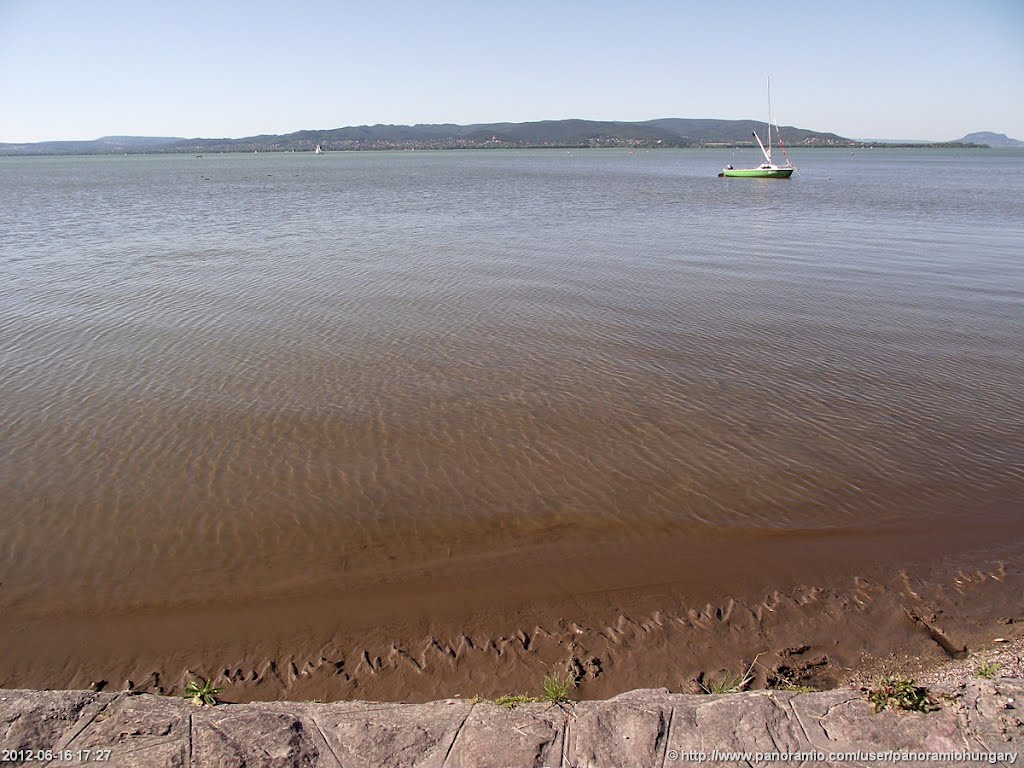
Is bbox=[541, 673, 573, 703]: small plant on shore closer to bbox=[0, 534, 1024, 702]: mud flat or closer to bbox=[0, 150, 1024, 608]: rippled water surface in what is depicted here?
bbox=[0, 534, 1024, 702]: mud flat

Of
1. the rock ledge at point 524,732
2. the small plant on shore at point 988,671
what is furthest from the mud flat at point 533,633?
the rock ledge at point 524,732

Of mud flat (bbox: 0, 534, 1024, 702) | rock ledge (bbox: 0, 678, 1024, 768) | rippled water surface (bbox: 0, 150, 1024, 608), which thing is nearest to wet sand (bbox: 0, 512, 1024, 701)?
mud flat (bbox: 0, 534, 1024, 702)

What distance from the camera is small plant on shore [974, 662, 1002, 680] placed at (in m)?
4.98

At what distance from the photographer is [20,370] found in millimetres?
11781

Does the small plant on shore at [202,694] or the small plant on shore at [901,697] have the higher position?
the small plant on shore at [901,697]

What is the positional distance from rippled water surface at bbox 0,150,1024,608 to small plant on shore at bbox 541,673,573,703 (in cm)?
203

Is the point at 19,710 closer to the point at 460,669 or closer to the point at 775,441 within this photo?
the point at 460,669

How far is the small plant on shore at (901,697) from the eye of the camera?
4426mm

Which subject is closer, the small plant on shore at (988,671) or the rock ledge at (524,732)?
the rock ledge at (524,732)

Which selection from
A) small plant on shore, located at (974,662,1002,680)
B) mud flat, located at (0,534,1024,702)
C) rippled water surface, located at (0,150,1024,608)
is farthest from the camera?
rippled water surface, located at (0,150,1024,608)

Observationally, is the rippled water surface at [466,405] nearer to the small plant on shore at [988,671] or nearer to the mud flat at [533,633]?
the mud flat at [533,633]

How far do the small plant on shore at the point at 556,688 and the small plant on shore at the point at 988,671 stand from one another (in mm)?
3164

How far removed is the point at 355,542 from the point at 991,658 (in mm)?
6119

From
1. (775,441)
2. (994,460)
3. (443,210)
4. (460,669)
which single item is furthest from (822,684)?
(443,210)
